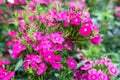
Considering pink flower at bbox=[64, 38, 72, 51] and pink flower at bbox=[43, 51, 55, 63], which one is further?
pink flower at bbox=[64, 38, 72, 51]

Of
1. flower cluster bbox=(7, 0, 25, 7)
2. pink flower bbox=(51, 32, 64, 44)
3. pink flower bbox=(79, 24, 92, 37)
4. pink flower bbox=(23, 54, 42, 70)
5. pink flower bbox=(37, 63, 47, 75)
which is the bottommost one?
pink flower bbox=(37, 63, 47, 75)

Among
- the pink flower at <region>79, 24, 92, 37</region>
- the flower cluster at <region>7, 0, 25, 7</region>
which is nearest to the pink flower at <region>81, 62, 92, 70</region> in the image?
the pink flower at <region>79, 24, 92, 37</region>

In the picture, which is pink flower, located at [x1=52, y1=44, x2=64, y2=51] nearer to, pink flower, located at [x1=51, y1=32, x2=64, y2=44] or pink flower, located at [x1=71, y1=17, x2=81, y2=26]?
pink flower, located at [x1=51, y1=32, x2=64, y2=44]

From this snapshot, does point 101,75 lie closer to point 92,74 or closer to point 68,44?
point 92,74

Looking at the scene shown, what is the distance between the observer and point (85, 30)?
2.48 m

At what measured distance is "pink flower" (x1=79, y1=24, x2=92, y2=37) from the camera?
2484mm

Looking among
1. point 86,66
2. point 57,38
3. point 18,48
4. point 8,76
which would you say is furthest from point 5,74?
point 86,66

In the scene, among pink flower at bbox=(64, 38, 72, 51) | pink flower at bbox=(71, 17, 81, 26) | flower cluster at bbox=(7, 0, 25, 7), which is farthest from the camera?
flower cluster at bbox=(7, 0, 25, 7)

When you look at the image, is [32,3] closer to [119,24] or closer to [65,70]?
[65,70]

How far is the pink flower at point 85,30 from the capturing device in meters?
2.48

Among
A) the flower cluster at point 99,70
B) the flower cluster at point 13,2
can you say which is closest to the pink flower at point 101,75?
the flower cluster at point 99,70

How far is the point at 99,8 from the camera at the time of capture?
409cm

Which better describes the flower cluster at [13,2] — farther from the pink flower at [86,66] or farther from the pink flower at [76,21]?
the pink flower at [86,66]

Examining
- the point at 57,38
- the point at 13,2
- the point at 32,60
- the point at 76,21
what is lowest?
the point at 32,60
